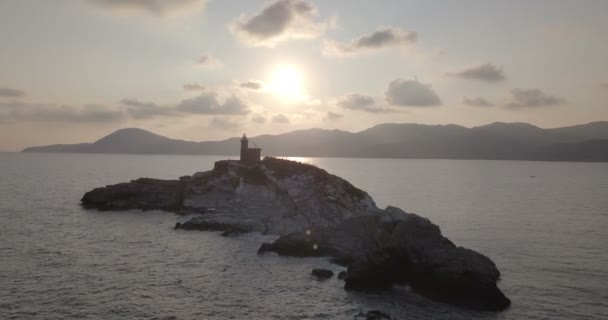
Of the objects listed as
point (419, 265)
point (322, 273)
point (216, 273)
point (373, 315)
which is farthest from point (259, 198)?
point (373, 315)

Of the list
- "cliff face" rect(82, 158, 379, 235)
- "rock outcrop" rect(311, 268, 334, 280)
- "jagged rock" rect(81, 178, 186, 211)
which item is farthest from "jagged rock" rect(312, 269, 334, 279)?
"jagged rock" rect(81, 178, 186, 211)

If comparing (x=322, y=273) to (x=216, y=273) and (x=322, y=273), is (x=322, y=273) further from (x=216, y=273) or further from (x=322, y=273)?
(x=216, y=273)

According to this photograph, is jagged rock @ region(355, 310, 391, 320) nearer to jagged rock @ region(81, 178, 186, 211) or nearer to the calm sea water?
the calm sea water

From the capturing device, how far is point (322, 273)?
128ft

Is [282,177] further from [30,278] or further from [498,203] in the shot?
[498,203]

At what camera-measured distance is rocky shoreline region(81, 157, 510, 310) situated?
1367 inches

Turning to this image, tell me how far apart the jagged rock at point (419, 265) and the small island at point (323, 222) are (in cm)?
7

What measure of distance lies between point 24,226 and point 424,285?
5488 centimetres

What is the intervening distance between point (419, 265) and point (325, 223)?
21.7 metres

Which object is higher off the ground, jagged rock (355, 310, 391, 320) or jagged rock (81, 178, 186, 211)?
jagged rock (81, 178, 186, 211)

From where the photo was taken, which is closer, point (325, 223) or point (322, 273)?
point (322, 273)

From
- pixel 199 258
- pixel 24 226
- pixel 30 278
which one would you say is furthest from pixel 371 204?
pixel 24 226

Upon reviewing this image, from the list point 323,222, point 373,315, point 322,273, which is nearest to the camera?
point 373,315

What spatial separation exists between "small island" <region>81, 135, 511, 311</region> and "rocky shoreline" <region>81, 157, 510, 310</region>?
0.08 meters
